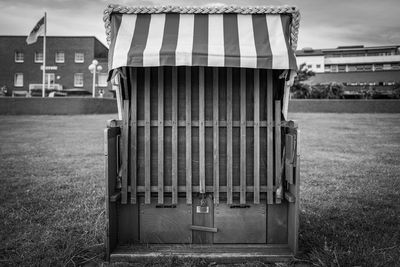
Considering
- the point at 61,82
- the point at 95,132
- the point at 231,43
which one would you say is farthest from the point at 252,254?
the point at 61,82

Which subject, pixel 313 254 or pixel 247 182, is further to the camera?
pixel 247 182

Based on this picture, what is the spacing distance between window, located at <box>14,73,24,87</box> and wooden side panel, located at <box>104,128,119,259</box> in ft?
153

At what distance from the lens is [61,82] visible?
4403cm

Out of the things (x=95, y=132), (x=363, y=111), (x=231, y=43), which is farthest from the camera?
(x=363, y=111)

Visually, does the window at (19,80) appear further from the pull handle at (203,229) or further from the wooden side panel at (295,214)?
the wooden side panel at (295,214)

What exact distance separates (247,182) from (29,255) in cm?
223

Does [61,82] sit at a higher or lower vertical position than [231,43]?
higher

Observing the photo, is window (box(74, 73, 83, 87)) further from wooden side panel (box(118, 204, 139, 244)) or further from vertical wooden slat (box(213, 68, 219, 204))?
vertical wooden slat (box(213, 68, 219, 204))

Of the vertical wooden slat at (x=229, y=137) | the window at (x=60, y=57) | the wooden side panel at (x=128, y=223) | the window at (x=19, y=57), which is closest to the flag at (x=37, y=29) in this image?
the window at (x=60, y=57)

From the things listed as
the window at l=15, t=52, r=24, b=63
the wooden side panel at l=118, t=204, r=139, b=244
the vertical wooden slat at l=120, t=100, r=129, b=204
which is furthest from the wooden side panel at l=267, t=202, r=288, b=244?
the window at l=15, t=52, r=24, b=63

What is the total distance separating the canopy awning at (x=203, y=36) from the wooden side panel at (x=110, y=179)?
0.68 m

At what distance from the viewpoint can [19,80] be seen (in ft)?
147

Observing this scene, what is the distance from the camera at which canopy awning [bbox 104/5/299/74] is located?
3.13m

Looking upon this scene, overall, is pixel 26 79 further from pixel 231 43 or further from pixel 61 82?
pixel 231 43
